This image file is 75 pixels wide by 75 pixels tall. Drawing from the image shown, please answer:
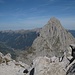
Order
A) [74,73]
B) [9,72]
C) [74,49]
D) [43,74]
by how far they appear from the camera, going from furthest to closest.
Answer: [9,72], [74,49], [43,74], [74,73]

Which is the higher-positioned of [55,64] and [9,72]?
[55,64]

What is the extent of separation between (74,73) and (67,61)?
11710 mm

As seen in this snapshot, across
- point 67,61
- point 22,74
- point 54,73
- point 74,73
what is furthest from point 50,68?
point 22,74

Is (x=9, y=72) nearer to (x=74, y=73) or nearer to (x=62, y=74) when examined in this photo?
(x=62, y=74)

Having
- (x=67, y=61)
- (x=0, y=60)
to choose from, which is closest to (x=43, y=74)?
(x=67, y=61)

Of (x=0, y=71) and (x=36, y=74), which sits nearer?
(x=36, y=74)

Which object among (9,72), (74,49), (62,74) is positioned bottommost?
(9,72)

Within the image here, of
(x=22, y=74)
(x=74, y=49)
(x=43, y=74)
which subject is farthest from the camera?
(x=22, y=74)

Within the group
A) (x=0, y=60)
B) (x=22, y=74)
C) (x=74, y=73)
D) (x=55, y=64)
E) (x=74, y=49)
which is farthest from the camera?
(x=0, y=60)

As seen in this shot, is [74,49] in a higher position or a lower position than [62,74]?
higher

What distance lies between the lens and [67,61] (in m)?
32.7

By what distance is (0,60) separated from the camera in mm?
57656

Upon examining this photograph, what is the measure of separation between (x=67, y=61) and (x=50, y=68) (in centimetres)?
808

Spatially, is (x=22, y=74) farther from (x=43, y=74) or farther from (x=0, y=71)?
(x=43, y=74)
